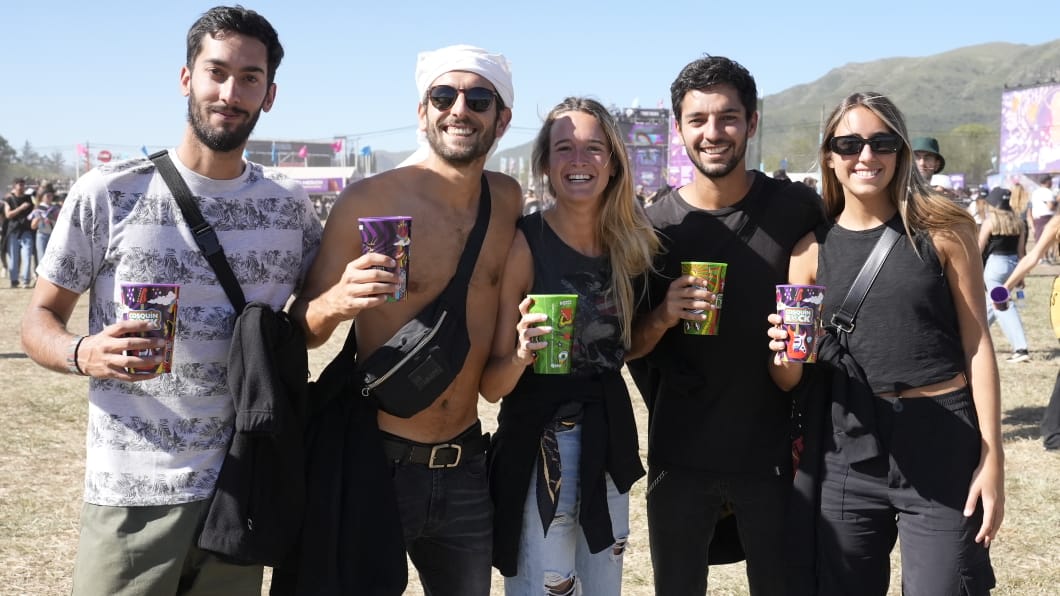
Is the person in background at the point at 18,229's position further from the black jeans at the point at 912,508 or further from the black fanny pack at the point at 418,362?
the black jeans at the point at 912,508

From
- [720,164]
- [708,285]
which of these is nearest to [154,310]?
[708,285]

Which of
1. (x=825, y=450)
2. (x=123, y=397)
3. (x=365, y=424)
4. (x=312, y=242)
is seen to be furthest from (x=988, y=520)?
(x=123, y=397)

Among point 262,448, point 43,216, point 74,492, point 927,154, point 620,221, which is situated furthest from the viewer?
point 43,216

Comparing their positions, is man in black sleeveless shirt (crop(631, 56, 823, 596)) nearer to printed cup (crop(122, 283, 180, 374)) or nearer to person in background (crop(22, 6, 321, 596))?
Result: person in background (crop(22, 6, 321, 596))

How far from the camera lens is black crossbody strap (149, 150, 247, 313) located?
274 centimetres

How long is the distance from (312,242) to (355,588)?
117 cm

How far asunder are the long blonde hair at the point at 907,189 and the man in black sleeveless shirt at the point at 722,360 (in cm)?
36

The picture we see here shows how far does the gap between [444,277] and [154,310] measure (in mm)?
1054

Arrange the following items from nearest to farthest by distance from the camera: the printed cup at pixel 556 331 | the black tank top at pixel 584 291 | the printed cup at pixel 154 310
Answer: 1. the printed cup at pixel 154 310
2. the printed cup at pixel 556 331
3. the black tank top at pixel 584 291

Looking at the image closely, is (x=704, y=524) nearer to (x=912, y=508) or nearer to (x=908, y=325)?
(x=912, y=508)

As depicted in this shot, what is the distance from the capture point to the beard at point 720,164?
3486 mm

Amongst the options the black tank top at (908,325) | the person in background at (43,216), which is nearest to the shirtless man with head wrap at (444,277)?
the black tank top at (908,325)

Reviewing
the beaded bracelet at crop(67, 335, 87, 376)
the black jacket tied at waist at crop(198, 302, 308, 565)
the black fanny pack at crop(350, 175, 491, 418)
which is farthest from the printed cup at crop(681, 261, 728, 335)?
the beaded bracelet at crop(67, 335, 87, 376)

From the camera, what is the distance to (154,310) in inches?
97.0
